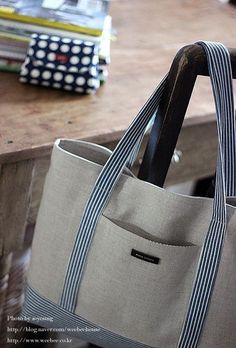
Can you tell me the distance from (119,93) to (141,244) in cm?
42

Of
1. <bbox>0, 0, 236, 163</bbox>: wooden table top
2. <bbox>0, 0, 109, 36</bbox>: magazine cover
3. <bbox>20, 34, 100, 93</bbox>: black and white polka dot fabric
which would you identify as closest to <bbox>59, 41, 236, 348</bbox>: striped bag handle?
<bbox>0, 0, 236, 163</bbox>: wooden table top

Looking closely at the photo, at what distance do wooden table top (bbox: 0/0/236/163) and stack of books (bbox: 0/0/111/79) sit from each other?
40 millimetres

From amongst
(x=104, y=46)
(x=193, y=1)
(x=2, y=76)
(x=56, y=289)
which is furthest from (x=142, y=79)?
(x=193, y=1)

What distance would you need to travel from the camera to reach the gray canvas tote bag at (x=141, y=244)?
80 centimetres

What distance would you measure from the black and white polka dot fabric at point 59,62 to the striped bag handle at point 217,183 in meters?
0.30

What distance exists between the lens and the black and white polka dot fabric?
3.45 feet

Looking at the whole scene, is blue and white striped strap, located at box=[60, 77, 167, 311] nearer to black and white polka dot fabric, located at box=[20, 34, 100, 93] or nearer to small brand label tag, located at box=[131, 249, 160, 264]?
small brand label tag, located at box=[131, 249, 160, 264]

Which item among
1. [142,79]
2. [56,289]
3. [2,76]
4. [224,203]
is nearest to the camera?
[224,203]

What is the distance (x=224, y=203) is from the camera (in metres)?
0.78

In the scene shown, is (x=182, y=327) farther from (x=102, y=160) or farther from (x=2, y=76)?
(x=2, y=76)

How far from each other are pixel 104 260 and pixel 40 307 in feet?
0.50

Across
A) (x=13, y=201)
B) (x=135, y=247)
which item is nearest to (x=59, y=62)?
(x=13, y=201)

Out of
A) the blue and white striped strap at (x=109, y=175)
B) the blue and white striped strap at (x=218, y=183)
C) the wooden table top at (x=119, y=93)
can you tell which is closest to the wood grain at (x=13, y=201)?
the wooden table top at (x=119, y=93)

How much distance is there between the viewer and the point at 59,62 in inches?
41.5
